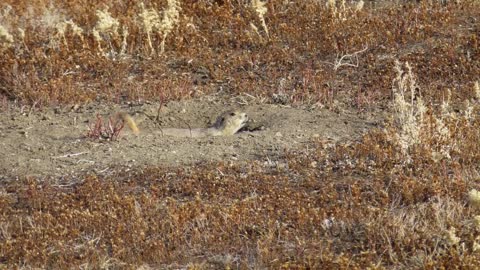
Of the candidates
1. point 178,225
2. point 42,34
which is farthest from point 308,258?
point 42,34

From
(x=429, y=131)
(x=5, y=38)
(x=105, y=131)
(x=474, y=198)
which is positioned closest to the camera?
(x=474, y=198)

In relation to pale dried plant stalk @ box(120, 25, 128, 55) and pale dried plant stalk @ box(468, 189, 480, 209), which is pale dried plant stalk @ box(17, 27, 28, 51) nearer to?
pale dried plant stalk @ box(120, 25, 128, 55)

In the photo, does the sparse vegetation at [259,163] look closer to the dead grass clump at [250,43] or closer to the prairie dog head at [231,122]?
the dead grass clump at [250,43]

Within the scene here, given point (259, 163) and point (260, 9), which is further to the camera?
point (260, 9)

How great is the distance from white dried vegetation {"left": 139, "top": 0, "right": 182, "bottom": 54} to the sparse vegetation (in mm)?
28

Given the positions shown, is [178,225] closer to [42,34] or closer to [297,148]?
[297,148]

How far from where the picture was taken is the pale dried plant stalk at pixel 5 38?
1212 cm

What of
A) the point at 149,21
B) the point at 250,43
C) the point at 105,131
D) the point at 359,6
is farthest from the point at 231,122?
the point at 359,6

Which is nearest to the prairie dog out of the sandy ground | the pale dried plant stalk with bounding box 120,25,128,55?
the sandy ground

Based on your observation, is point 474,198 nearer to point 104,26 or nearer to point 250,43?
point 250,43

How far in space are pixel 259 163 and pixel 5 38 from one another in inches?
195

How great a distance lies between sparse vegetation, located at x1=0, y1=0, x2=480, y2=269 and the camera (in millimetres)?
7082

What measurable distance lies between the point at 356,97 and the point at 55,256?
4.71m

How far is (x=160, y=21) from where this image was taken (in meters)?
12.3
